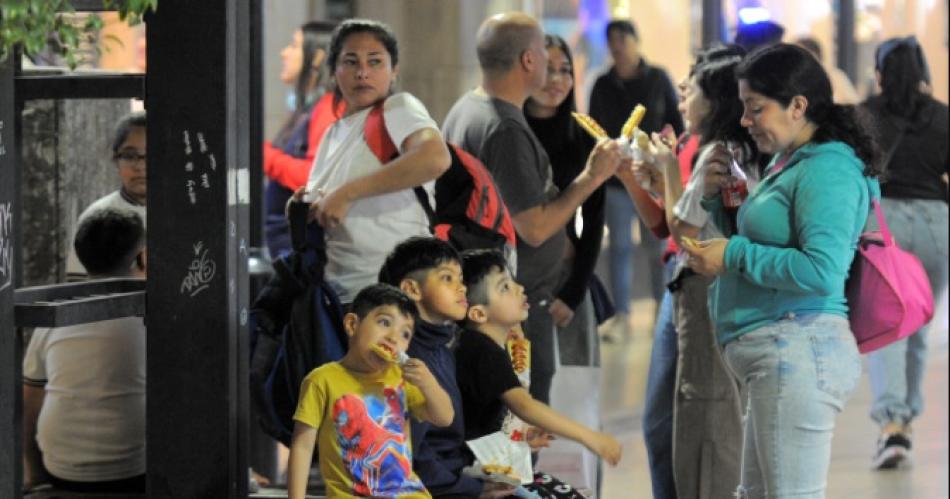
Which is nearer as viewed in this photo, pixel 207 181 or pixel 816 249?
pixel 816 249

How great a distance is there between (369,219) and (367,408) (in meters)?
1.03

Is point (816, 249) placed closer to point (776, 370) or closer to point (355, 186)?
point (776, 370)

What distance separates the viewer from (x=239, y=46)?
19.0ft

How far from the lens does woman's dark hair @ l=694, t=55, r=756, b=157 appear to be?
632 centimetres

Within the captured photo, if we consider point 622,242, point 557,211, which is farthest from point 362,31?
point 622,242

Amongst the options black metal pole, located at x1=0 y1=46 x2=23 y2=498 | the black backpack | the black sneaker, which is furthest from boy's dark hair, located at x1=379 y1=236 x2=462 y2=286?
the black sneaker

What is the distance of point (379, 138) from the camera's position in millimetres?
6250

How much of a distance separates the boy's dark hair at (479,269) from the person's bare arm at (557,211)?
0.77 m

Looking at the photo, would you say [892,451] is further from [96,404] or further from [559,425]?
[96,404]

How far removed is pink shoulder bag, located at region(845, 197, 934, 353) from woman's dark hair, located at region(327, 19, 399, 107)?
1736 millimetres

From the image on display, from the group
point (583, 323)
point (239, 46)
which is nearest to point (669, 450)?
point (583, 323)

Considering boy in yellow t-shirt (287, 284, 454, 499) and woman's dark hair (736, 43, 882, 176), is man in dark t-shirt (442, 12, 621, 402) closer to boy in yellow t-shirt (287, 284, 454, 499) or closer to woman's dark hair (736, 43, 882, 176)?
woman's dark hair (736, 43, 882, 176)

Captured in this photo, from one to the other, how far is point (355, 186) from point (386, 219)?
A: 0.53 feet

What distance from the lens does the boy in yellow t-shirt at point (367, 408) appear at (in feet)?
17.4
